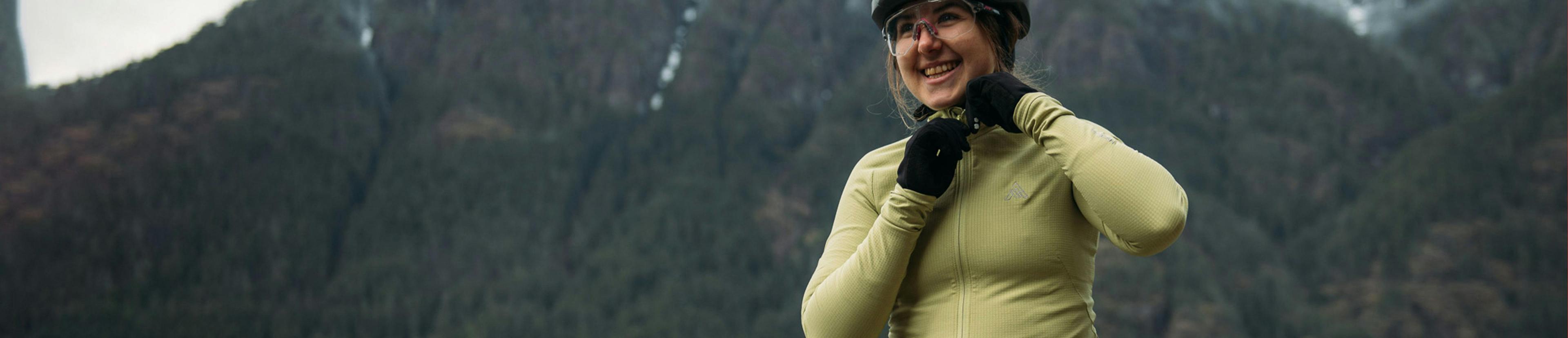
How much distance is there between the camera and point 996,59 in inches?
106

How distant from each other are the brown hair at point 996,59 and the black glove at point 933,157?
0.23m

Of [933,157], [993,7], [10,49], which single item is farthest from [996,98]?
[10,49]

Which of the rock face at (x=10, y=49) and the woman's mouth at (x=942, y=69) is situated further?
the rock face at (x=10, y=49)

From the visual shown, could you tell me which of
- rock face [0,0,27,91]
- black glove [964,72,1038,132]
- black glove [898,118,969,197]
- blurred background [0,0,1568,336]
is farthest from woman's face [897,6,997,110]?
rock face [0,0,27,91]

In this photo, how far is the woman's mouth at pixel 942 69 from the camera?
2.67 m

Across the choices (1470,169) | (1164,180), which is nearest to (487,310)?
(1470,169)

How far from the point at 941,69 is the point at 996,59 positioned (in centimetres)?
13

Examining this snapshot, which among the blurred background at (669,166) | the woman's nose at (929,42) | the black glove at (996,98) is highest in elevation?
the woman's nose at (929,42)

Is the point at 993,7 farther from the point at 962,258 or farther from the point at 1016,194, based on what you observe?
the point at 962,258

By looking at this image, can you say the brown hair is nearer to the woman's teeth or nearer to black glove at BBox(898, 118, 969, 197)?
the woman's teeth

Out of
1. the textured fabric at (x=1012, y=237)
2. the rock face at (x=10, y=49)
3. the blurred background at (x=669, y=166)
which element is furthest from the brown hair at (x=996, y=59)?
the rock face at (x=10, y=49)

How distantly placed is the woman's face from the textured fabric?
0.08m

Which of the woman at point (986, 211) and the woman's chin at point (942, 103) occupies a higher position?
the woman's chin at point (942, 103)

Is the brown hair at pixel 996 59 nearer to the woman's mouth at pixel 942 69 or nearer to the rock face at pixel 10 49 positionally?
the woman's mouth at pixel 942 69
